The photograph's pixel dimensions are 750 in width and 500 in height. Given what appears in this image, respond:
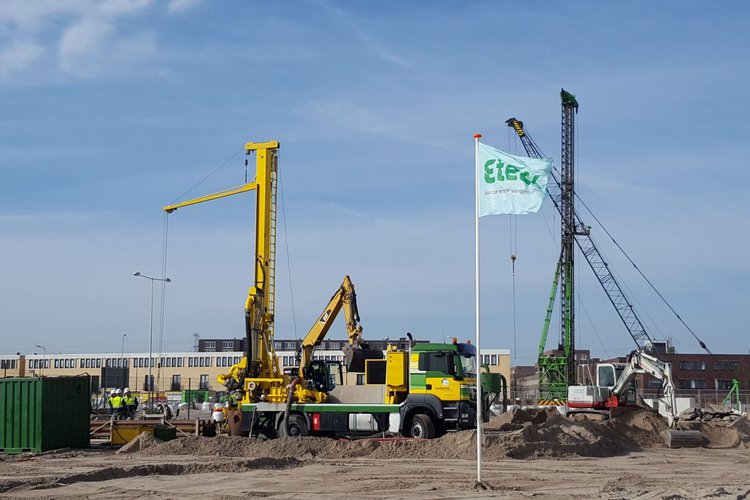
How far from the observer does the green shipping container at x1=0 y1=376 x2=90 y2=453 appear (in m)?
25.8

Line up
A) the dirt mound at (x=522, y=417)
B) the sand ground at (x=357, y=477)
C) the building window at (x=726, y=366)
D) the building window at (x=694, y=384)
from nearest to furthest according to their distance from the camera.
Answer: the sand ground at (x=357, y=477) < the dirt mound at (x=522, y=417) < the building window at (x=694, y=384) < the building window at (x=726, y=366)

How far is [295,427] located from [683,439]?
42.5ft

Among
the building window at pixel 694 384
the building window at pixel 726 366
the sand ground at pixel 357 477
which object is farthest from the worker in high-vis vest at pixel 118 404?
the building window at pixel 726 366

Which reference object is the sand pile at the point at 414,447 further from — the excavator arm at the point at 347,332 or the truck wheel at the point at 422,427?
the excavator arm at the point at 347,332

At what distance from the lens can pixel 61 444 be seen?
26.7m

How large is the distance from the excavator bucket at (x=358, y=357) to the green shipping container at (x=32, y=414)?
901cm

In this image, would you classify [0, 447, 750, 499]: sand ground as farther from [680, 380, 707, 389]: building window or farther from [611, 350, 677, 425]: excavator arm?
[680, 380, 707, 389]: building window

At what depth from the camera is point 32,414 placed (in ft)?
84.7

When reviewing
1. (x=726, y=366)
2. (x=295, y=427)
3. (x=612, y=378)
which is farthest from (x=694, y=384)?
(x=295, y=427)

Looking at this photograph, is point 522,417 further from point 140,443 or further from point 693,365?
point 693,365

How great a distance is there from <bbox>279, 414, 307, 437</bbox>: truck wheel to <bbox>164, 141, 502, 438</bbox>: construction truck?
32 millimetres

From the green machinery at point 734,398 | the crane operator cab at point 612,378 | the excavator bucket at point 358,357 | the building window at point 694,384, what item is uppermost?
the excavator bucket at point 358,357

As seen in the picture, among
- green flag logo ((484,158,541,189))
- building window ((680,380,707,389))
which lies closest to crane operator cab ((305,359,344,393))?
green flag logo ((484,158,541,189))

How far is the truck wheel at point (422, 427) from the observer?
90.8ft
